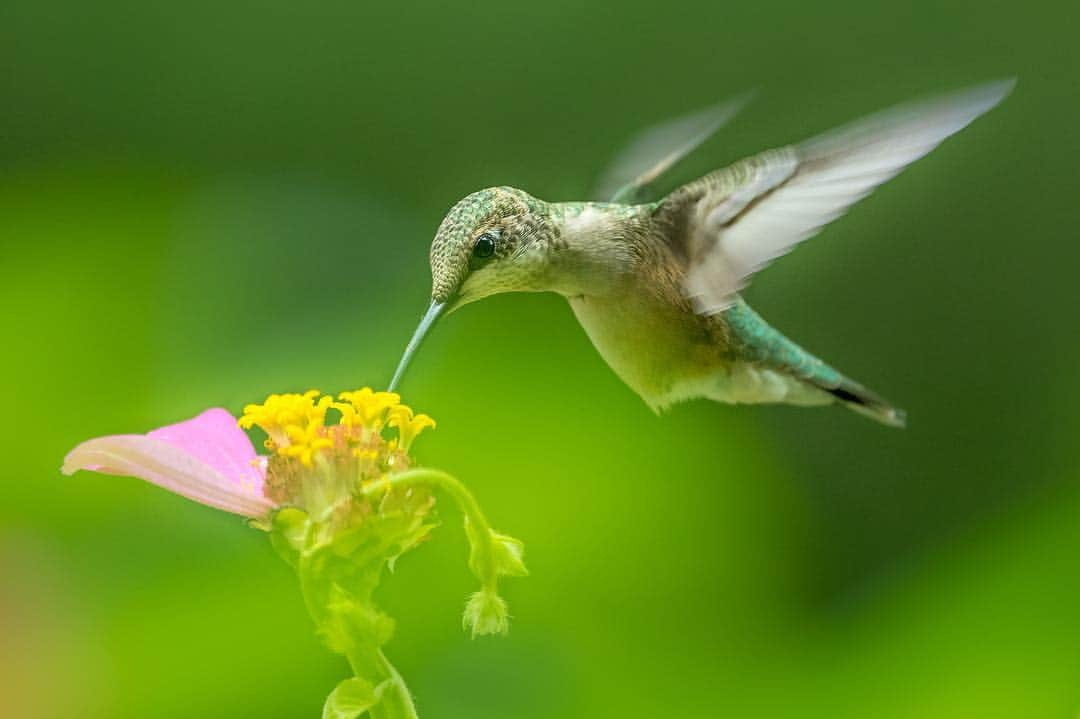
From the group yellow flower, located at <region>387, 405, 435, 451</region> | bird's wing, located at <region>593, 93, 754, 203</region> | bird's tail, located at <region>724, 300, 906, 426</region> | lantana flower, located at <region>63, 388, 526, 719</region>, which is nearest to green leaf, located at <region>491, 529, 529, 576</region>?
lantana flower, located at <region>63, 388, 526, 719</region>

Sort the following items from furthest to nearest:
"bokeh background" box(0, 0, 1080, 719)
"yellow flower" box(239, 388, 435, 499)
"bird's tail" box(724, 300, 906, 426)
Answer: "bokeh background" box(0, 0, 1080, 719) → "bird's tail" box(724, 300, 906, 426) → "yellow flower" box(239, 388, 435, 499)

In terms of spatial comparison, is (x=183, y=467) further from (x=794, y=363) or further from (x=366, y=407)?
(x=794, y=363)

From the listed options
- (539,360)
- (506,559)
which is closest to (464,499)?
(506,559)

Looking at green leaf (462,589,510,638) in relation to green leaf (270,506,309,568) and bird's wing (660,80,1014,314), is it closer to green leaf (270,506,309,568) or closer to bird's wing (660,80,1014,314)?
green leaf (270,506,309,568)

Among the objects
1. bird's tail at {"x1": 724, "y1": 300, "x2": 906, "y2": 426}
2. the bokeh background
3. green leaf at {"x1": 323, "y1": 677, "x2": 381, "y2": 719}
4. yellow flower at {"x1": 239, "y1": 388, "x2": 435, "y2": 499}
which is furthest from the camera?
the bokeh background

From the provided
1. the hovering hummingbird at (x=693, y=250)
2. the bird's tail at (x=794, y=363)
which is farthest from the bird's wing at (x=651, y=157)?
the bird's tail at (x=794, y=363)

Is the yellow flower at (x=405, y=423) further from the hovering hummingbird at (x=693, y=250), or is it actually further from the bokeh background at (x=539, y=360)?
the bokeh background at (x=539, y=360)

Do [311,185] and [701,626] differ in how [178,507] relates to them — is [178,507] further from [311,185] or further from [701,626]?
[311,185]
